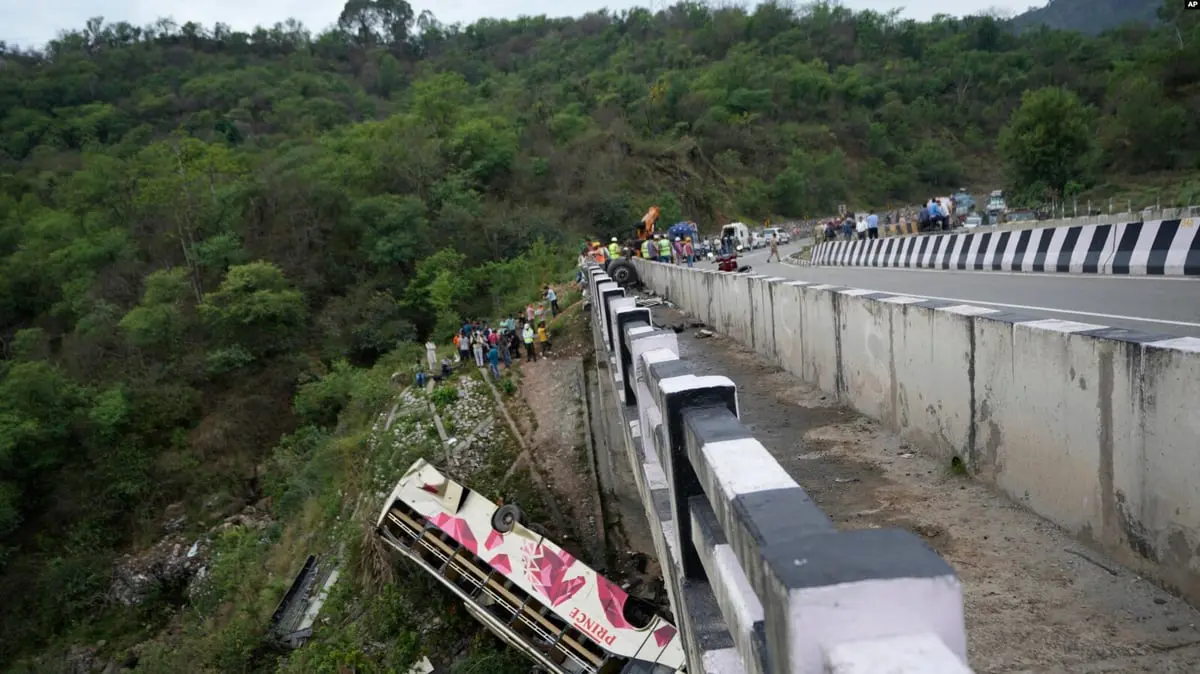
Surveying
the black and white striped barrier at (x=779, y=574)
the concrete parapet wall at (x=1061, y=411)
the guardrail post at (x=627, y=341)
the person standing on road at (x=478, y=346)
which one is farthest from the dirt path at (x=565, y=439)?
the black and white striped barrier at (x=779, y=574)

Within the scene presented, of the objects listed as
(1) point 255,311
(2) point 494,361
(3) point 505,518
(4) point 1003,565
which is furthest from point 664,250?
(1) point 255,311

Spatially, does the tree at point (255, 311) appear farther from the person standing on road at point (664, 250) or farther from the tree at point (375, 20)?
the tree at point (375, 20)

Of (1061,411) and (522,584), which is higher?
(1061,411)

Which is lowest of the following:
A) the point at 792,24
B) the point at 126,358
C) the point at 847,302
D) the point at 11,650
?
the point at 11,650

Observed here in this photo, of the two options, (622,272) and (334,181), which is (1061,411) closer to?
(622,272)

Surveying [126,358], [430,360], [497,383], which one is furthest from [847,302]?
[126,358]

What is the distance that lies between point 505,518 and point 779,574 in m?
12.8

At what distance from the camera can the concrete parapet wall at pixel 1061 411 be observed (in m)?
3.06

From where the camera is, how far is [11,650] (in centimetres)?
2664

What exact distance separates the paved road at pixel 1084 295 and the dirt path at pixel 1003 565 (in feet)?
6.26

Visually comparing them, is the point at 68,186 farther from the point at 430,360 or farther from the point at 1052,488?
the point at 1052,488

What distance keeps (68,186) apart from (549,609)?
2155 inches

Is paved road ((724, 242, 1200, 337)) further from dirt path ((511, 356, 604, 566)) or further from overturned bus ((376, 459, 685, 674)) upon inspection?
dirt path ((511, 356, 604, 566))

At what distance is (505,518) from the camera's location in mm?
13891
